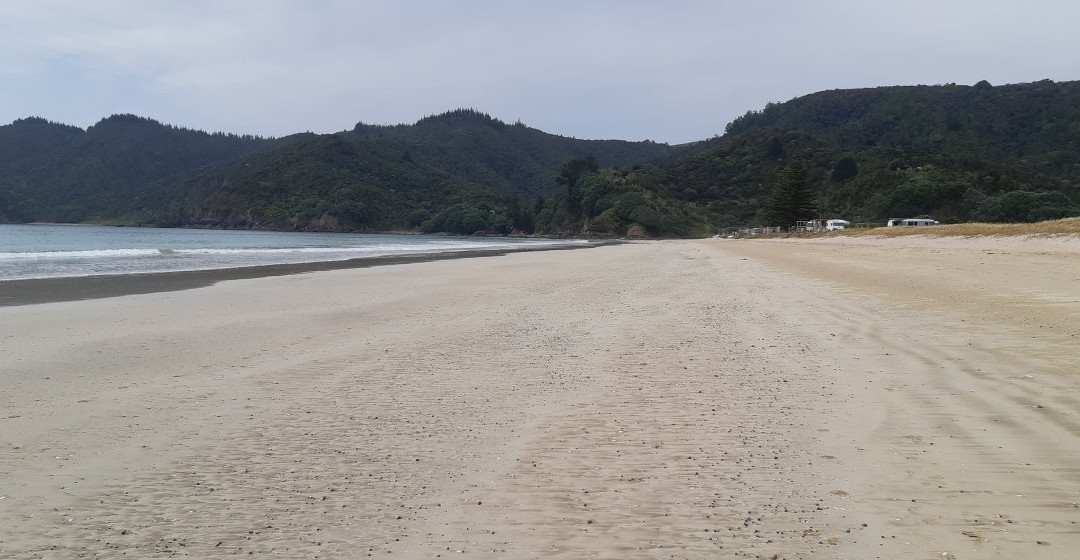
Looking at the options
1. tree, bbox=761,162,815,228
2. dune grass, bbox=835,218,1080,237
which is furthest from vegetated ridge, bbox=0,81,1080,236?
dune grass, bbox=835,218,1080,237

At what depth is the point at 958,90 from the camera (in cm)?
15838

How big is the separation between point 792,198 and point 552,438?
77627 millimetres

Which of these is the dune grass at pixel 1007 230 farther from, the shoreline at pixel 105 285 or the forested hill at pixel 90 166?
the forested hill at pixel 90 166

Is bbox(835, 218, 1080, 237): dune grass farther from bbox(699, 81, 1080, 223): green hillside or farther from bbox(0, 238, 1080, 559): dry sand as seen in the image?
bbox(699, 81, 1080, 223): green hillside

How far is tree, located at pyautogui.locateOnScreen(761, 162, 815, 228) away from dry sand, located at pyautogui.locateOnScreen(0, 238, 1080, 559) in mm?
70150

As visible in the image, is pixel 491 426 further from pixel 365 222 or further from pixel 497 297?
pixel 365 222

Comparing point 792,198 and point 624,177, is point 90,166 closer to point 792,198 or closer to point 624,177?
point 624,177

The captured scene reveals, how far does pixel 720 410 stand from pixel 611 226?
110m

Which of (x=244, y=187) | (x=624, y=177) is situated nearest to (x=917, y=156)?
(x=624, y=177)

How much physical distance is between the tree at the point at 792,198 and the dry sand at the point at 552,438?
2762 inches

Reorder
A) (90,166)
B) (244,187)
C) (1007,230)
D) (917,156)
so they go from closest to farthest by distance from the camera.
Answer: (1007,230)
(917,156)
(244,187)
(90,166)

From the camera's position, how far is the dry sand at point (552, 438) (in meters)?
2.84

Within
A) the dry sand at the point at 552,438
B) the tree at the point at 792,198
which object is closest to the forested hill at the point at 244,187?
the tree at the point at 792,198

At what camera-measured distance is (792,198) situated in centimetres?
7456
